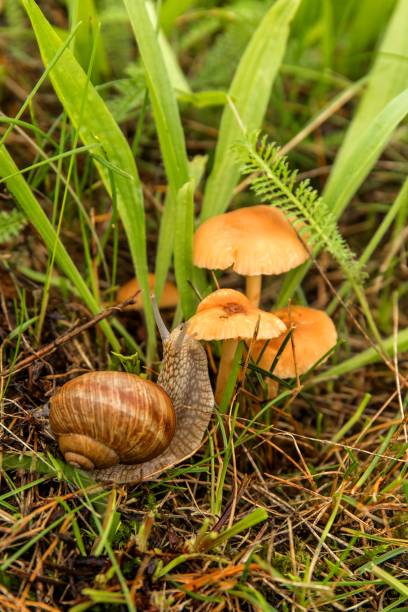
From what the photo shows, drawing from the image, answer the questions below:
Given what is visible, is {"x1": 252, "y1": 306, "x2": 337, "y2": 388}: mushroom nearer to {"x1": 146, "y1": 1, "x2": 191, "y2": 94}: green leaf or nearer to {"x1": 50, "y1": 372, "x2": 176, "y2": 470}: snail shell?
{"x1": 50, "y1": 372, "x2": 176, "y2": 470}: snail shell

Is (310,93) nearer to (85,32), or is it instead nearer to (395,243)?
(395,243)

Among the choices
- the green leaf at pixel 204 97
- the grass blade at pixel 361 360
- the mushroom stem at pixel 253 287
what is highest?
the green leaf at pixel 204 97

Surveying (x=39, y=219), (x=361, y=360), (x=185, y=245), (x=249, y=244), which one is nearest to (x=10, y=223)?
(x=39, y=219)

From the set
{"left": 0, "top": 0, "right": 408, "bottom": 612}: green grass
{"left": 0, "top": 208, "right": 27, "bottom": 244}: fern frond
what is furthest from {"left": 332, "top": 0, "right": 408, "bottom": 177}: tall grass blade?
{"left": 0, "top": 208, "right": 27, "bottom": 244}: fern frond

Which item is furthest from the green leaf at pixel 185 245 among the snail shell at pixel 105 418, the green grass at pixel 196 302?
the snail shell at pixel 105 418

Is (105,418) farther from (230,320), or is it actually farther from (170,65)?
(170,65)

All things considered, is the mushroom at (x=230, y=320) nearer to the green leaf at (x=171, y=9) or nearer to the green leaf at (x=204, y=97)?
the green leaf at (x=204, y=97)
